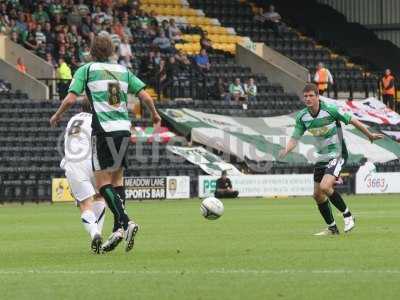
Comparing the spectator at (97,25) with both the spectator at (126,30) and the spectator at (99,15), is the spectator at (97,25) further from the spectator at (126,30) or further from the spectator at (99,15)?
the spectator at (126,30)

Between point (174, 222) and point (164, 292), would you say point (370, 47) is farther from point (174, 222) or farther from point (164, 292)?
point (164, 292)

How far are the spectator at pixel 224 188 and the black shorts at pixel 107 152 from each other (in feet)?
74.3

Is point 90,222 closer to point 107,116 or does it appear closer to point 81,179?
point 81,179

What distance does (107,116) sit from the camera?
1426cm

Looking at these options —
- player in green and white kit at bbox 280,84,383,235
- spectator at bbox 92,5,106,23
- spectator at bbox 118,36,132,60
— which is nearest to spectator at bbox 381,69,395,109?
spectator at bbox 118,36,132,60

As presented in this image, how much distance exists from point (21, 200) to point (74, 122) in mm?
19909

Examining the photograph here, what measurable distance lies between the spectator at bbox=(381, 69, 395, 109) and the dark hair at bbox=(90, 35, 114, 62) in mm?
32754

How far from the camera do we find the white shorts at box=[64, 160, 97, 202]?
15.3 meters

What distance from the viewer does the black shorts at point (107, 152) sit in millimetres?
14094

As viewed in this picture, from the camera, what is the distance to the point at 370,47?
51656 millimetres

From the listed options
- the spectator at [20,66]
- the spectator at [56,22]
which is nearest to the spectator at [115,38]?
the spectator at [56,22]

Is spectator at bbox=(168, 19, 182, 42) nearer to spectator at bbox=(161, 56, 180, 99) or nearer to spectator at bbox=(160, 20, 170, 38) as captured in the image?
spectator at bbox=(160, 20, 170, 38)

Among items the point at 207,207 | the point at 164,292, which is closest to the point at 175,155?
the point at 207,207

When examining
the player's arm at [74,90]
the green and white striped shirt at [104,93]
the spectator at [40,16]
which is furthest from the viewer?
the spectator at [40,16]
